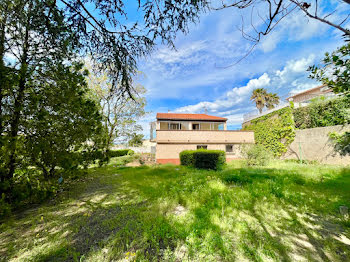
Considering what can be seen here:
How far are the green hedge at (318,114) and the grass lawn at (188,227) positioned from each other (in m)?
8.54

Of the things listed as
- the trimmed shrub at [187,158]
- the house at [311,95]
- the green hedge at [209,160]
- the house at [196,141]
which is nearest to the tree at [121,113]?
the house at [196,141]

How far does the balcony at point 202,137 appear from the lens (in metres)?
15.7

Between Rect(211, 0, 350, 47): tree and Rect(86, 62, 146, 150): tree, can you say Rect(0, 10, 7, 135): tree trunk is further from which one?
Rect(86, 62, 146, 150): tree

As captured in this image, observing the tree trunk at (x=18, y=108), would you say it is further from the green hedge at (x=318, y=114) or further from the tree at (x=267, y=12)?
the green hedge at (x=318, y=114)

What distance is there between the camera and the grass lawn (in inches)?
90.3

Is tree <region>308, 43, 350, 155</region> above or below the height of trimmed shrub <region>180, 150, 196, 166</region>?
above

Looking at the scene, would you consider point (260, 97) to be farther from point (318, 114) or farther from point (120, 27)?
point (120, 27)

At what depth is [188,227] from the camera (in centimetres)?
288

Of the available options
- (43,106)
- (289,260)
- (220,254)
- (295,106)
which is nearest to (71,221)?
(43,106)

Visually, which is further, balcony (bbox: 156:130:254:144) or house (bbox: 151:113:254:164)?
balcony (bbox: 156:130:254:144)

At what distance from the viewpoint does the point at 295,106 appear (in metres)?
13.8

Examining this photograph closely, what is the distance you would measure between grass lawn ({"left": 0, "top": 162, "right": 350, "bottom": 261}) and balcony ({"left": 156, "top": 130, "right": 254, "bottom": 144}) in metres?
10.7

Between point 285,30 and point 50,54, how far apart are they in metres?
5.30

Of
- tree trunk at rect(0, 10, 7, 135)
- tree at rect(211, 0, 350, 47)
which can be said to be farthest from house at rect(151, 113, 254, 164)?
tree at rect(211, 0, 350, 47)
